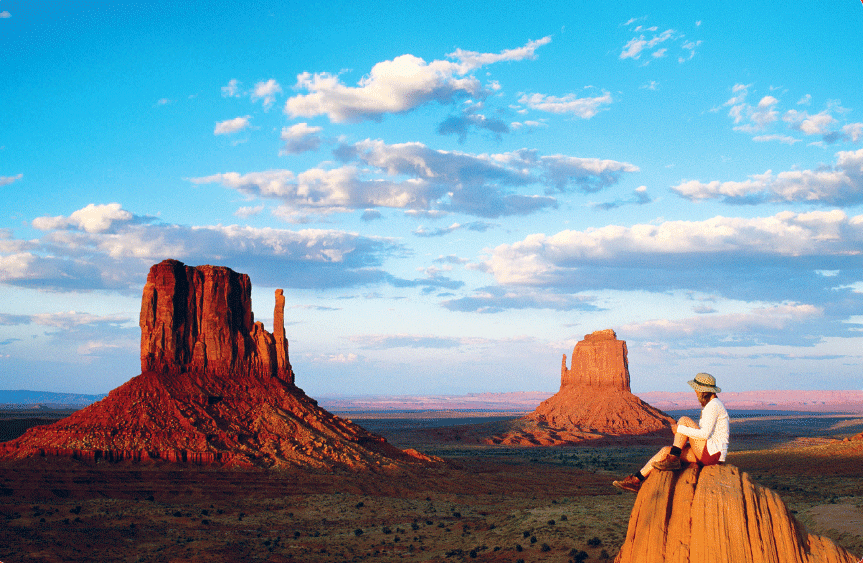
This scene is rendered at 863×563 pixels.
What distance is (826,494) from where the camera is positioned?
3288 cm

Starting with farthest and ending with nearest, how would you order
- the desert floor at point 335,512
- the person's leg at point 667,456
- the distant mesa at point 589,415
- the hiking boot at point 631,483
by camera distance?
the distant mesa at point 589,415 → the desert floor at point 335,512 → the hiking boot at point 631,483 → the person's leg at point 667,456

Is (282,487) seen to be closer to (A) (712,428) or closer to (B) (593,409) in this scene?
(A) (712,428)

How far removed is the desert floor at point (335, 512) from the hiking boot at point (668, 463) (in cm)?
1133

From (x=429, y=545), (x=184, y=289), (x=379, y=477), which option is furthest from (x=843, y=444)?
(x=184, y=289)

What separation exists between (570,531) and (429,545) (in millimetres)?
5815

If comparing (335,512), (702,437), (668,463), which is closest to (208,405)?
(335,512)

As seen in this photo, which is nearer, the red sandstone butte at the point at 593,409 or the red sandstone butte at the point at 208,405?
the red sandstone butte at the point at 208,405

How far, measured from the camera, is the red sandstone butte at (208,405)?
42000 mm

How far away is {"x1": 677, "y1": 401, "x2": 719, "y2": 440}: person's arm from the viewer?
924 centimetres

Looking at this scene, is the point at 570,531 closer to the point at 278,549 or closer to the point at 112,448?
the point at 278,549

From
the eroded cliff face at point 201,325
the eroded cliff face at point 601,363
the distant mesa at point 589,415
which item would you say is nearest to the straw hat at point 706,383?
the eroded cliff face at point 201,325

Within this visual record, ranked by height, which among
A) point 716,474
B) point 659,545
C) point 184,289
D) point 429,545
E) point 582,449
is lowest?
point 582,449

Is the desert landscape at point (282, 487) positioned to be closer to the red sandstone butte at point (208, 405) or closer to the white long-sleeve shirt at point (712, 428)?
the red sandstone butte at point (208, 405)

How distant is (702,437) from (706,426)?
23 centimetres
